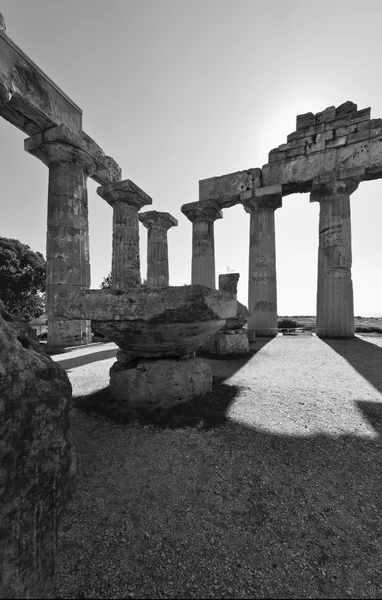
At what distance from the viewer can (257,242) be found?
10812 mm

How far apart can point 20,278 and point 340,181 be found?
21.4 meters

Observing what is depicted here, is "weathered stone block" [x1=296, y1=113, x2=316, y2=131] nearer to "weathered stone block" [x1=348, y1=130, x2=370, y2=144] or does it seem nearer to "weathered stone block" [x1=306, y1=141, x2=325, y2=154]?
"weathered stone block" [x1=306, y1=141, x2=325, y2=154]

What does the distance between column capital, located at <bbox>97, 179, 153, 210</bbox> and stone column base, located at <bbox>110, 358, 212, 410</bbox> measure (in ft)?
27.5

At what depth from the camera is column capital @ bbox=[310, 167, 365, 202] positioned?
30.0ft

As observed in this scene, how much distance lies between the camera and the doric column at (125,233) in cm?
985

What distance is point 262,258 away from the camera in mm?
10703

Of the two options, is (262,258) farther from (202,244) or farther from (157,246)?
(157,246)

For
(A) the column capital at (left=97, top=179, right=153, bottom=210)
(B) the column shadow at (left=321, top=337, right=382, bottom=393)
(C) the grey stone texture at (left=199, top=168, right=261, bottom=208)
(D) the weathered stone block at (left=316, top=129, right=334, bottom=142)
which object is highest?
(D) the weathered stone block at (left=316, top=129, right=334, bottom=142)

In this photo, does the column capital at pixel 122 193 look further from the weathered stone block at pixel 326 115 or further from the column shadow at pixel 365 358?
the column shadow at pixel 365 358

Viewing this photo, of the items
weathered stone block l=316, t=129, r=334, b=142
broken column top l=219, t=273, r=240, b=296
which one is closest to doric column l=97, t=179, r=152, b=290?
broken column top l=219, t=273, r=240, b=296

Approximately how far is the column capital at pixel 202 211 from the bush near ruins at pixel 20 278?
14.6 metres

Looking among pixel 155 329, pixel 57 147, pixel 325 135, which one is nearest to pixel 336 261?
pixel 325 135

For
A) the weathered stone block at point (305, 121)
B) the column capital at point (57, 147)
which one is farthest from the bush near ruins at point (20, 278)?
the weathered stone block at point (305, 121)

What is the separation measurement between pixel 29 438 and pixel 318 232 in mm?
10949
